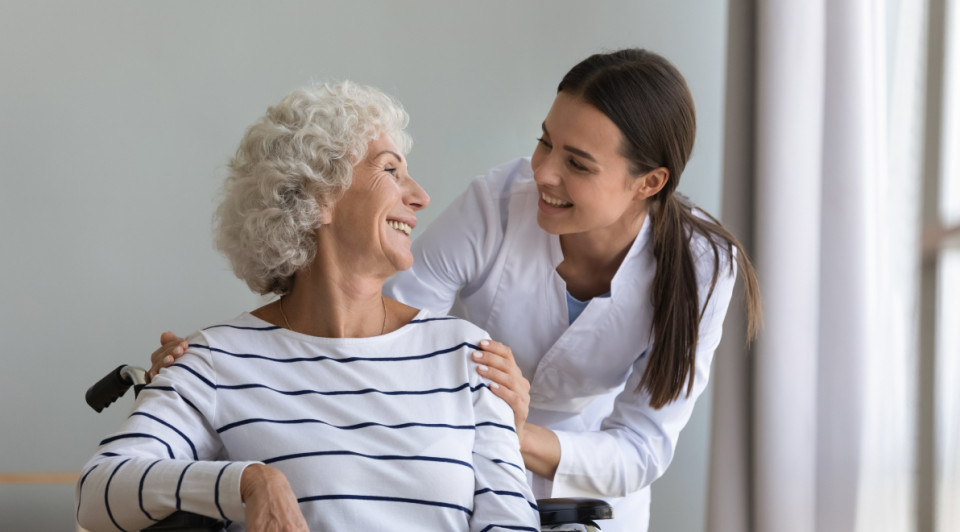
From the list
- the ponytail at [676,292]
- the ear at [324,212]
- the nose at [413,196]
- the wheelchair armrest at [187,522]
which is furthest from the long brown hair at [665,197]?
the wheelchair armrest at [187,522]

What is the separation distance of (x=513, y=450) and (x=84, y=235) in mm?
1646

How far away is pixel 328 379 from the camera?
156 centimetres

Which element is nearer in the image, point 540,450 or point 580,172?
point 580,172

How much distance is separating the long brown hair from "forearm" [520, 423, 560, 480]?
0.23 m

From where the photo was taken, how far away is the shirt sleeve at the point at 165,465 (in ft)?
4.34

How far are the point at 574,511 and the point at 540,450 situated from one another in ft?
1.02

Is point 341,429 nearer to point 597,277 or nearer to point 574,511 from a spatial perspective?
point 574,511

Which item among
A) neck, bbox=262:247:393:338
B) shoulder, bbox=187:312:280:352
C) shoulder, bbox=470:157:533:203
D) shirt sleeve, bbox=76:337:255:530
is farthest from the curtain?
shirt sleeve, bbox=76:337:255:530

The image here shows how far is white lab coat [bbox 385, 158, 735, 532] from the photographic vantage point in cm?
196

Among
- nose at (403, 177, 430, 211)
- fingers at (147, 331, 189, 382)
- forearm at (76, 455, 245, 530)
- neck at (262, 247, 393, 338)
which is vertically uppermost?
nose at (403, 177, 430, 211)

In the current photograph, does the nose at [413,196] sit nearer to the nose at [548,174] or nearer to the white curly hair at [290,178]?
the white curly hair at [290,178]

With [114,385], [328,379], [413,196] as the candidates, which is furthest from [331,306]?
[114,385]

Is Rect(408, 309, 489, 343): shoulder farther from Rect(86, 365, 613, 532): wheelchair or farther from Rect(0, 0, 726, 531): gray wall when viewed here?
Rect(0, 0, 726, 531): gray wall

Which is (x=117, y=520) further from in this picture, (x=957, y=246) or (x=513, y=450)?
(x=957, y=246)
